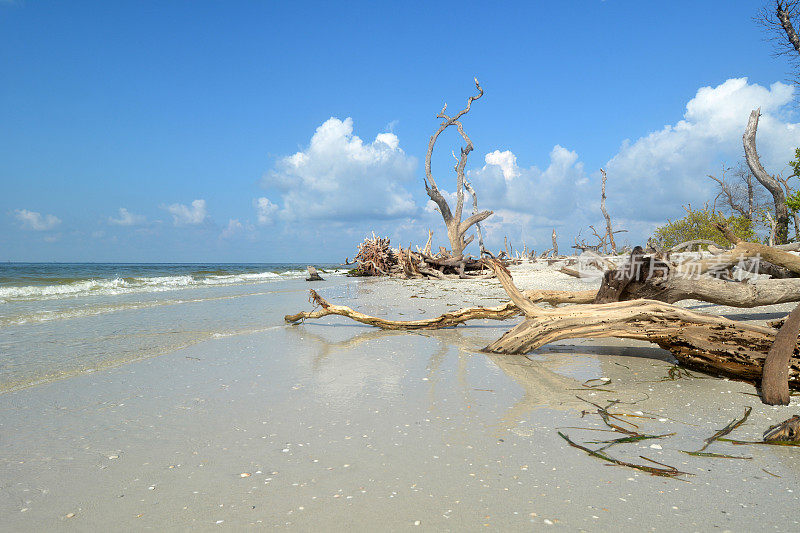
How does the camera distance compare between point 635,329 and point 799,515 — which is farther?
point 635,329

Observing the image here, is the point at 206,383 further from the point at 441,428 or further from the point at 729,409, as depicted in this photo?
the point at 729,409

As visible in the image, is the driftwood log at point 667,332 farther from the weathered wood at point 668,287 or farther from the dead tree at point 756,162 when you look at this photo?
the dead tree at point 756,162

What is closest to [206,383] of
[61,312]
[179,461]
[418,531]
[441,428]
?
[179,461]

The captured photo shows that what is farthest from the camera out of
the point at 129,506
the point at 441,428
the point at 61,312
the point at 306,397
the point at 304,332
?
the point at 61,312

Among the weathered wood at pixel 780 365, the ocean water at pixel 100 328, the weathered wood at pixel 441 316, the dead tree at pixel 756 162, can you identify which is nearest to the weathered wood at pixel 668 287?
the weathered wood at pixel 441 316

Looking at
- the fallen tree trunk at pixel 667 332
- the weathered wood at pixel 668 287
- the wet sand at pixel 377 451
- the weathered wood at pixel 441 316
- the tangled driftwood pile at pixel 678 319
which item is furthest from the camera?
the weathered wood at pixel 441 316

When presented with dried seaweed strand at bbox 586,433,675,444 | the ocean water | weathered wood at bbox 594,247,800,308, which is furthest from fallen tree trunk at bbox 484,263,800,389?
the ocean water

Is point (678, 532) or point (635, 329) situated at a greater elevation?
point (635, 329)

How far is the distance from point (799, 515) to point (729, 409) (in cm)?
127

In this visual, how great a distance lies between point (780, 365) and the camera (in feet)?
9.64

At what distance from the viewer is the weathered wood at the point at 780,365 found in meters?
2.79

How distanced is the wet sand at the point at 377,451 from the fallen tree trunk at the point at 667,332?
212mm

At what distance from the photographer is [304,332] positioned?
596 centimetres

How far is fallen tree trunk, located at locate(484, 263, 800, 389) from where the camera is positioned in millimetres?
3193
